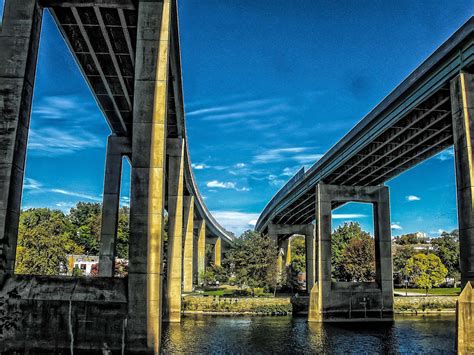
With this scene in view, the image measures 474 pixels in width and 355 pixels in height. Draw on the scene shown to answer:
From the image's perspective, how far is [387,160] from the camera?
41.5 meters

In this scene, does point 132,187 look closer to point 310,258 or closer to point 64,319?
point 64,319

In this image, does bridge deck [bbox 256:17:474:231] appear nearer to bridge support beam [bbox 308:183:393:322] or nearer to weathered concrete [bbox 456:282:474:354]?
bridge support beam [bbox 308:183:393:322]

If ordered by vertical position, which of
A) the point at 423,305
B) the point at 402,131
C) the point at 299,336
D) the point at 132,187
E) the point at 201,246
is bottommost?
the point at 299,336

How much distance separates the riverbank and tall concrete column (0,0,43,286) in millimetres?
29218

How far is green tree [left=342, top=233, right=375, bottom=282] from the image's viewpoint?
81562mm

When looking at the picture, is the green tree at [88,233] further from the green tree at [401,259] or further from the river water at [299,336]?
the river water at [299,336]

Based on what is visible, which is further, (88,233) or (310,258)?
(88,233)

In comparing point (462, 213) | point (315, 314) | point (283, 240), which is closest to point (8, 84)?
point (462, 213)

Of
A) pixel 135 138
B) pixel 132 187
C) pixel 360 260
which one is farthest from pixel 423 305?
pixel 135 138

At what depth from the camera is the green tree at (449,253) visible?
8900 cm

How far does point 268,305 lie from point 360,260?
127 feet

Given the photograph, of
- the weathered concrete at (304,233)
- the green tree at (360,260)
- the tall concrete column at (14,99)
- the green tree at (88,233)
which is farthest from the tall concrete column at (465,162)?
the green tree at (88,233)

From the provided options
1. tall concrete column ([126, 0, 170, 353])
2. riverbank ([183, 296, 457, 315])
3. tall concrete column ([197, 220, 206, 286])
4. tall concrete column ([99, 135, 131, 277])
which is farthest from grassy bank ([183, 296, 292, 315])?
tall concrete column ([197, 220, 206, 286])

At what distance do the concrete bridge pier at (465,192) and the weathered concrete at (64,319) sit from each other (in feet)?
49.1
